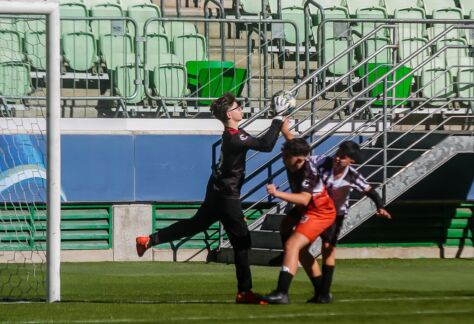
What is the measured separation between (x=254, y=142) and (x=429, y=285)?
3.01m

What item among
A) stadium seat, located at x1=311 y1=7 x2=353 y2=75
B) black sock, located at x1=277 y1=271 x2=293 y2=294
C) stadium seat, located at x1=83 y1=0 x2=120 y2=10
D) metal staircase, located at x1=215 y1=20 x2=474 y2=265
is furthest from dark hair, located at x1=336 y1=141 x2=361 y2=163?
stadium seat, located at x1=83 y1=0 x2=120 y2=10

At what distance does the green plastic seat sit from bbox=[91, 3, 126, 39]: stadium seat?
75 centimetres

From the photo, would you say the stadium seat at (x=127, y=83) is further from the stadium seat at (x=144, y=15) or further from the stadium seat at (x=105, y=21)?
the stadium seat at (x=144, y=15)

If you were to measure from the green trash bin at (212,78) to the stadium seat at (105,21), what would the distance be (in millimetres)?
1169

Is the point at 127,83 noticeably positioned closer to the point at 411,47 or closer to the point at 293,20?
the point at 293,20

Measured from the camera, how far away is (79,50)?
18.7 m

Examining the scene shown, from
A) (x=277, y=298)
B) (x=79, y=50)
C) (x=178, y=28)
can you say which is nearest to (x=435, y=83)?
(x=178, y=28)

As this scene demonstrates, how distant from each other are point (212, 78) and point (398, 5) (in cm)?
483

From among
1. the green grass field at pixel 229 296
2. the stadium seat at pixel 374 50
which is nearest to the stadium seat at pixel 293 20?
the stadium seat at pixel 374 50

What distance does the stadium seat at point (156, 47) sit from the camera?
19.2 metres

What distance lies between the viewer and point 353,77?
19.7 m

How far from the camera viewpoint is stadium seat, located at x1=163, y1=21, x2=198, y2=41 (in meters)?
19.9

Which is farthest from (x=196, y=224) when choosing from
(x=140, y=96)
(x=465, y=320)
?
(x=140, y=96)

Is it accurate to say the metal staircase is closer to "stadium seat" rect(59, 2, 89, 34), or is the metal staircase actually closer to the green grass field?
the green grass field
